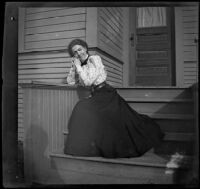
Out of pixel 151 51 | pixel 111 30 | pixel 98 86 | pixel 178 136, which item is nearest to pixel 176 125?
pixel 178 136

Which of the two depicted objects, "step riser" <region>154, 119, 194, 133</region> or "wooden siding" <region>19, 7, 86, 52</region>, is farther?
"wooden siding" <region>19, 7, 86, 52</region>

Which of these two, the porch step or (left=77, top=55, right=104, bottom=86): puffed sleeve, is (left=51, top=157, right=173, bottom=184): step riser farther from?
(left=77, top=55, right=104, bottom=86): puffed sleeve

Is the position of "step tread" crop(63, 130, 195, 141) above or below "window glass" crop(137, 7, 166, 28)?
below

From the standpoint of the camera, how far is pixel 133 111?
1887mm

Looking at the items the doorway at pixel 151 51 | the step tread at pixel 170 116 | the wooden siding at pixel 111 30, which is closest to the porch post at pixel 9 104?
the wooden siding at pixel 111 30

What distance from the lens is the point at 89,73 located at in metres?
1.95

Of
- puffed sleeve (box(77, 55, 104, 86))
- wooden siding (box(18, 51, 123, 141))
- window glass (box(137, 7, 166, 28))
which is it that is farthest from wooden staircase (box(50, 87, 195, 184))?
window glass (box(137, 7, 166, 28))

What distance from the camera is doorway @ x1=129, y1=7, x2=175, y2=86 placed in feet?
8.63

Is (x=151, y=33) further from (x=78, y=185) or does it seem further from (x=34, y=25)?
(x=78, y=185)

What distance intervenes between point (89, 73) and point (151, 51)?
1.17m

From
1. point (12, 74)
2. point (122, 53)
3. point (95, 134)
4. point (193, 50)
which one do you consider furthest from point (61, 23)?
point (193, 50)

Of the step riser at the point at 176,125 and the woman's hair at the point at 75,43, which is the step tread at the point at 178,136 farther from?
the woman's hair at the point at 75,43

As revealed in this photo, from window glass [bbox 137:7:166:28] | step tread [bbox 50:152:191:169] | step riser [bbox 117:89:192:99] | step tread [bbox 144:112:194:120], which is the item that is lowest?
step tread [bbox 50:152:191:169]

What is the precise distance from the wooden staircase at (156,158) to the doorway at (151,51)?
2.53 feet
